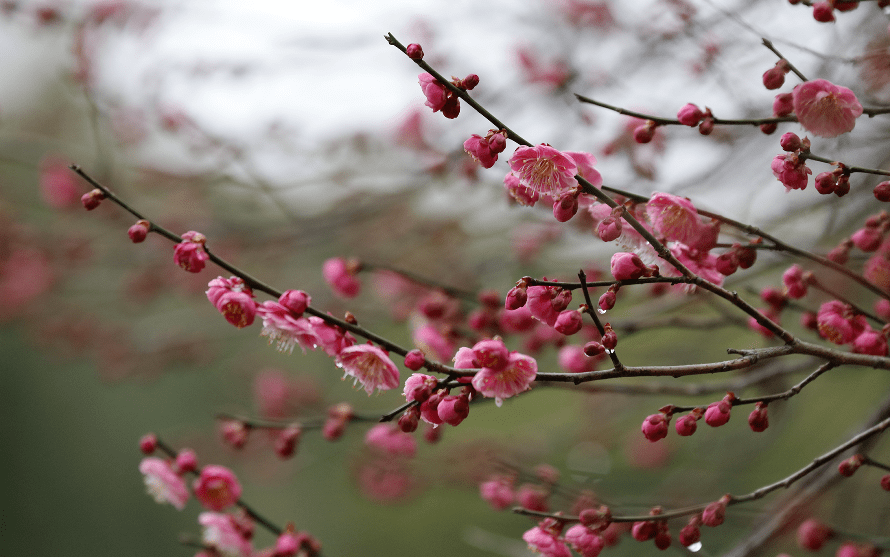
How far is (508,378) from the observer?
0.83m

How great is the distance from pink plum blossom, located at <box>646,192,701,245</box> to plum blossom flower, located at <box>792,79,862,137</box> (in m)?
0.20

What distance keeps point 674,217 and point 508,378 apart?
0.32 m

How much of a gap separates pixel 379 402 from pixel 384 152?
1587 mm

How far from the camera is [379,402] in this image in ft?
12.9

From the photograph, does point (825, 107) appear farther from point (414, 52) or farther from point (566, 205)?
point (414, 52)

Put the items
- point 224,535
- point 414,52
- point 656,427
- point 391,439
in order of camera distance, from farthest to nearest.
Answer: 1. point 391,439
2. point 224,535
3. point 656,427
4. point 414,52

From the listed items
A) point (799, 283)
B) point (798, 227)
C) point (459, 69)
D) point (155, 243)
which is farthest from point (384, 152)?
point (799, 283)

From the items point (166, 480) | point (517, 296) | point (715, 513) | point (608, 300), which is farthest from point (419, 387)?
point (166, 480)

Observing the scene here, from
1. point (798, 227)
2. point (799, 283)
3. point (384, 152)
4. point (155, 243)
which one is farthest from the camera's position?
point (155, 243)

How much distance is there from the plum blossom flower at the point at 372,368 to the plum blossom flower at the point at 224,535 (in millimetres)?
559

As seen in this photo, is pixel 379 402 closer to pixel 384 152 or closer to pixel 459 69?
pixel 384 152

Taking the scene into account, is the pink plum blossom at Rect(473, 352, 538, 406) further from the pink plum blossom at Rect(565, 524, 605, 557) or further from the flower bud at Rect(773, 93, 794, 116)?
the flower bud at Rect(773, 93, 794, 116)

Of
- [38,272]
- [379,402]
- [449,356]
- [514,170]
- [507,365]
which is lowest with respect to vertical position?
[507,365]

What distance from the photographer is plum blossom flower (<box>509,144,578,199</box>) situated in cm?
80
